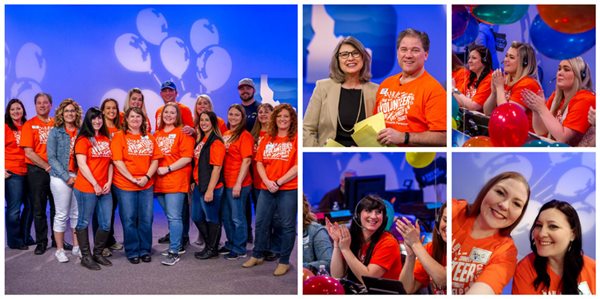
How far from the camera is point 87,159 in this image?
3861 millimetres

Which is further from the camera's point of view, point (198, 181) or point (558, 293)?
point (198, 181)

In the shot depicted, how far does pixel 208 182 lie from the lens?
12.9 feet

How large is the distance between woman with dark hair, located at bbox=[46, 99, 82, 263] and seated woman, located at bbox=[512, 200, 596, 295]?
8.46 ft

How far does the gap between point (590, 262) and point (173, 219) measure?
237 centimetres

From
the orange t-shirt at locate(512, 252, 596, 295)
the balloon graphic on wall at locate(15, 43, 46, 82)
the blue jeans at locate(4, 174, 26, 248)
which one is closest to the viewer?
the orange t-shirt at locate(512, 252, 596, 295)

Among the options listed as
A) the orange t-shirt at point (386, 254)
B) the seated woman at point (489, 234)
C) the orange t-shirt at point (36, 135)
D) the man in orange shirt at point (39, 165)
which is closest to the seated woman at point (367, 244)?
the orange t-shirt at point (386, 254)

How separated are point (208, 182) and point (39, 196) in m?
0.99

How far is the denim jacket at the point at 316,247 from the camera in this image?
148 inches

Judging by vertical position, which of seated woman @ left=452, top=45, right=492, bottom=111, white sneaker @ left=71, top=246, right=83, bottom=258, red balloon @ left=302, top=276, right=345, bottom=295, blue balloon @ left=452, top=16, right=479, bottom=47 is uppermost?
blue balloon @ left=452, top=16, right=479, bottom=47

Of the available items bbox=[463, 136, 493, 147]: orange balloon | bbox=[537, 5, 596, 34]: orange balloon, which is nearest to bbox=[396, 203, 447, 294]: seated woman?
bbox=[463, 136, 493, 147]: orange balloon

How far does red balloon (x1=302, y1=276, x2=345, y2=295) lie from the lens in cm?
373

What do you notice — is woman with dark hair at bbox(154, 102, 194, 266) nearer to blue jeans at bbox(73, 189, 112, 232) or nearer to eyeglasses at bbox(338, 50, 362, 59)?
blue jeans at bbox(73, 189, 112, 232)
